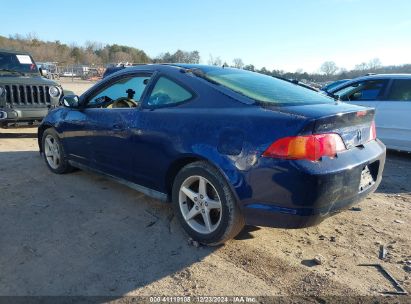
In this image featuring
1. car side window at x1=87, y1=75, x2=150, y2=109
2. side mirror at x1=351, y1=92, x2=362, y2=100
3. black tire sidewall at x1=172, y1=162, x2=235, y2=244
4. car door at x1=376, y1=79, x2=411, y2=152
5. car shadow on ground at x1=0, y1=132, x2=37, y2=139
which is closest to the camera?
black tire sidewall at x1=172, y1=162, x2=235, y2=244

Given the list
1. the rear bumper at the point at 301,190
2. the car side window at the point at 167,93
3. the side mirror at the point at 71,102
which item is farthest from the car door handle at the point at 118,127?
the rear bumper at the point at 301,190

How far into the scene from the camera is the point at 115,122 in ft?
13.4

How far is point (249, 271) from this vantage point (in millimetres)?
2934

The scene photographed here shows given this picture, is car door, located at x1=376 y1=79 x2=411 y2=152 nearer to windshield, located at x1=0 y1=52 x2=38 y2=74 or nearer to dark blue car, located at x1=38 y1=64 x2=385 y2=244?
dark blue car, located at x1=38 y1=64 x2=385 y2=244

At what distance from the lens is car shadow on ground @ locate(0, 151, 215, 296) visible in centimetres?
275

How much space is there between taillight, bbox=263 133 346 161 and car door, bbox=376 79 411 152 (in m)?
4.98

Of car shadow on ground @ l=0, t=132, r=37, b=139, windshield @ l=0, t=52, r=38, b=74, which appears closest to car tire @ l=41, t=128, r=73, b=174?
car shadow on ground @ l=0, t=132, r=37, b=139

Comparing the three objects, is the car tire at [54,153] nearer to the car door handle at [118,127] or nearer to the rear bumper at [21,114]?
the car door handle at [118,127]

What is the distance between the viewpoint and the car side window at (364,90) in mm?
7246

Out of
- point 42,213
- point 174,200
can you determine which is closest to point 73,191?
point 42,213

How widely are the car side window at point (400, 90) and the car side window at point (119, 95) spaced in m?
5.12

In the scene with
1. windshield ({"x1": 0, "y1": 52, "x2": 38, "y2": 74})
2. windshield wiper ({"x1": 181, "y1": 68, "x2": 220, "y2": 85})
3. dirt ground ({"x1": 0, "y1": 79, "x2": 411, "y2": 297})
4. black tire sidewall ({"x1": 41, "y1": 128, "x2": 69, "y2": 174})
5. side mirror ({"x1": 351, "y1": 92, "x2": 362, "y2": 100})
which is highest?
windshield ({"x1": 0, "y1": 52, "x2": 38, "y2": 74})

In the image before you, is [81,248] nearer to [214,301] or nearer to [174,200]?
[174,200]

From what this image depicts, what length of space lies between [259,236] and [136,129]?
1.62 m
